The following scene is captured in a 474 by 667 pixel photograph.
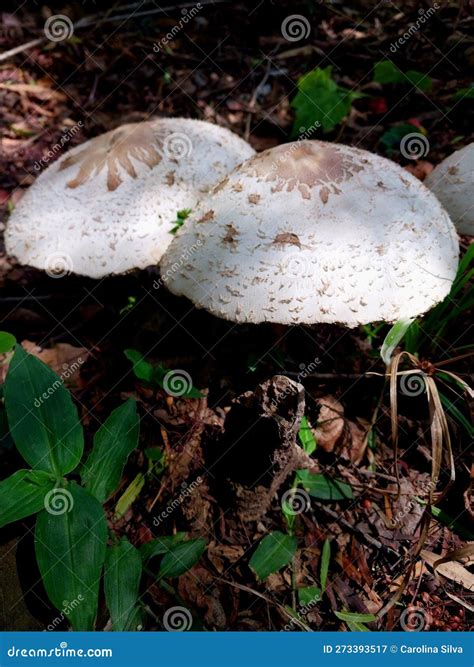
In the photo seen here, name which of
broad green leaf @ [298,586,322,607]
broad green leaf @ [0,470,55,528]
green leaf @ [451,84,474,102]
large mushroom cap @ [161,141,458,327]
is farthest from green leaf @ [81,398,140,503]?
green leaf @ [451,84,474,102]

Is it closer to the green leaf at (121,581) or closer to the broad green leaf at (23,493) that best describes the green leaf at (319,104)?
the broad green leaf at (23,493)

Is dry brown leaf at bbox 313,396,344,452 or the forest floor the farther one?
dry brown leaf at bbox 313,396,344,452

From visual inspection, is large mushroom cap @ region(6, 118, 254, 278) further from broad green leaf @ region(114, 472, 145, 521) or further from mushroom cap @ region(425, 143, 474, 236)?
mushroom cap @ region(425, 143, 474, 236)

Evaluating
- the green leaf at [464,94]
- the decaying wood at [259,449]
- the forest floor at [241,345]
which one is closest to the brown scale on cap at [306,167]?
→ the forest floor at [241,345]
